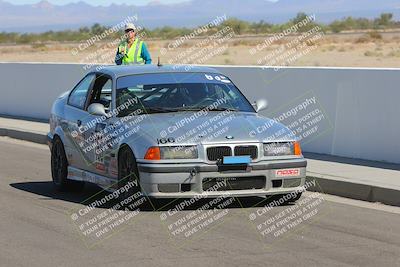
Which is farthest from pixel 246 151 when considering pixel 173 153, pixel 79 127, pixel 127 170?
pixel 79 127

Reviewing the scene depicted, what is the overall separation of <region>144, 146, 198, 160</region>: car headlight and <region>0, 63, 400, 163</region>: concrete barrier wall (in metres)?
4.45

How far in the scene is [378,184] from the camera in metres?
10.9

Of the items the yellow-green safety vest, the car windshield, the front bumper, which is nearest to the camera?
the front bumper

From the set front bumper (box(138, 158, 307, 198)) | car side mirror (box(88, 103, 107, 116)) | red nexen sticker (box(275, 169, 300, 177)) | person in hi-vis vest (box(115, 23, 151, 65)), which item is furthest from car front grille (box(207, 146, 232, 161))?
person in hi-vis vest (box(115, 23, 151, 65))

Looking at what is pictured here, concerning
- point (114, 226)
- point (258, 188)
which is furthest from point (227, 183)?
point (114, 226)

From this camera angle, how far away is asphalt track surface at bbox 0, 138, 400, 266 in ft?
24.4

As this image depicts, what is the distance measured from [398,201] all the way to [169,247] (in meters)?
3.59

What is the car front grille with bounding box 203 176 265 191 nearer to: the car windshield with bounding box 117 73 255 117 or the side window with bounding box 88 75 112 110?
the car windshield with bounding box 117 73 255 117

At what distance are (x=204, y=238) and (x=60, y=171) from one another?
3.49 m

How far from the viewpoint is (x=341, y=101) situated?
13609mm

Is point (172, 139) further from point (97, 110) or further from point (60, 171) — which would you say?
point (60, 171)

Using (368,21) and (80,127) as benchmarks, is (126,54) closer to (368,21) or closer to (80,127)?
(80,127)

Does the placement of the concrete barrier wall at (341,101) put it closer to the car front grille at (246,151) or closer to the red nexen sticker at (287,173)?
the red nexen sticker at (287,173)

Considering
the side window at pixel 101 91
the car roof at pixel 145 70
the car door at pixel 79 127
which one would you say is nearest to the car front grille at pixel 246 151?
the car roof at pixel 145 70
